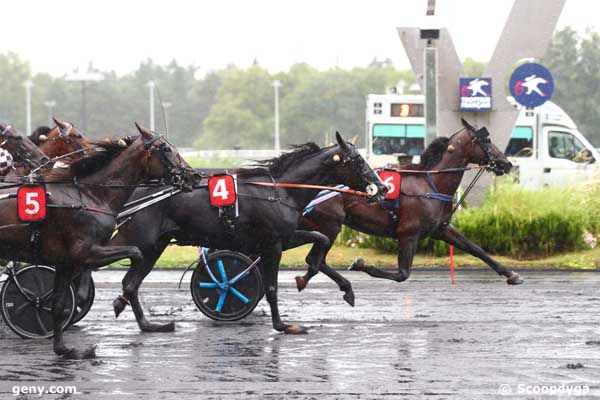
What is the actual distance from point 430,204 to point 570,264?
6233mm

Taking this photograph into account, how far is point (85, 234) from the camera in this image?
A: 35.7ft

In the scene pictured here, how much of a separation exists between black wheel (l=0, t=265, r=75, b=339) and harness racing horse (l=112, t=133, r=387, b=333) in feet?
2.59

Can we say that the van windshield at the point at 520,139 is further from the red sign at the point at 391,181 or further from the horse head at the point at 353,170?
the horse head at the point at 353,170

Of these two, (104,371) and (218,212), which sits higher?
(218,212)

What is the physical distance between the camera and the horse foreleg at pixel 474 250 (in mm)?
14750

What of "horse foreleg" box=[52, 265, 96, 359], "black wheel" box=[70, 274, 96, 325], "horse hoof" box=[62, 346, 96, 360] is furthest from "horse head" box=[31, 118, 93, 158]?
"horse hoof" box=[62, 346, 96, 360]

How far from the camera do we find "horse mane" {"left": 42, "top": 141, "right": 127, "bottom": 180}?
1123 cm

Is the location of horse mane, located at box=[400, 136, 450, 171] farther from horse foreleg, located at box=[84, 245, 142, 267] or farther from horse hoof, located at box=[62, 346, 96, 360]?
horse hoof, located at box=[62, 346, 96, 360]

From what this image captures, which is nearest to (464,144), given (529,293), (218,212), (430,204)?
(430,204)

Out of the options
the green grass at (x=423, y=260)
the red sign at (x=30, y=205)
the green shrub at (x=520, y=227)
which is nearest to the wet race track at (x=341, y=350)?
the red sign at (x=30, y=205)

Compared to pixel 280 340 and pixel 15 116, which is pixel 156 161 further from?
pixel 15 116

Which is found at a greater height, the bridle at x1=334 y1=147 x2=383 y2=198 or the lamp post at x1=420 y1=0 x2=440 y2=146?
the lamp post at x1=420 y1=0 x2=440 y2=146

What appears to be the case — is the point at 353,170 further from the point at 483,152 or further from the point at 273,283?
the point at 483,152
